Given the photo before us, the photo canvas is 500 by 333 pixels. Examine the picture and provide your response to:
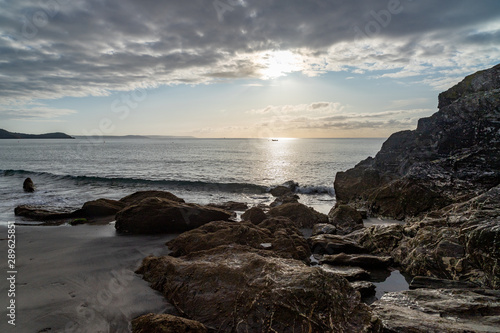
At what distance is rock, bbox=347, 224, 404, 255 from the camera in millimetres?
7898

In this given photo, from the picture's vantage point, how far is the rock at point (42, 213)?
12.2 metres

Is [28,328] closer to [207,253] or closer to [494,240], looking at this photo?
[207,253]

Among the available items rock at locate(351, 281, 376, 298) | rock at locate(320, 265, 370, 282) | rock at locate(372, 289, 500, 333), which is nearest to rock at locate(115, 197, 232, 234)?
rock at locate(320, 265, 370, 282)

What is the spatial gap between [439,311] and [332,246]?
13.1ft

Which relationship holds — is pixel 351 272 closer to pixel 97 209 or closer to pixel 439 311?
pixel 439 311

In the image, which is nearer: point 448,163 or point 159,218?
point 159,218

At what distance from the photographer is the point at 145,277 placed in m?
6.12

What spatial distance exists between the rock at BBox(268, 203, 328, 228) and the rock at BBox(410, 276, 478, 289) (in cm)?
620

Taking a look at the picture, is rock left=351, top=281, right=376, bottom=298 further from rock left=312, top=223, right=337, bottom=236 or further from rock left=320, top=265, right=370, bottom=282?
rock left=312, top=223, right=337, bottom=236

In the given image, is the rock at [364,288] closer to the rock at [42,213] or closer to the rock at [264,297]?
the rock at [264,297]

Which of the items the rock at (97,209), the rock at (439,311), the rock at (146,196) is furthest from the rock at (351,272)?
the rock at (97,209)

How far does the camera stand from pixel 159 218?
10.1 meters

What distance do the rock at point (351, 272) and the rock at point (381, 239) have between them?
5.84ft

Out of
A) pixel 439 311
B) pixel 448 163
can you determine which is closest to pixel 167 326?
pixel 439 311
